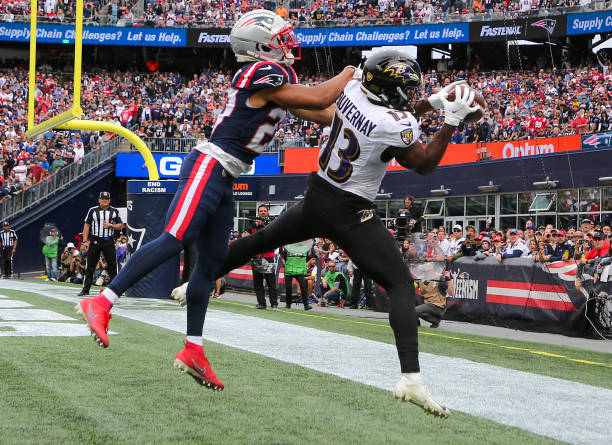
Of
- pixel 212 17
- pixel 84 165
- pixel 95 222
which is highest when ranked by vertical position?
pixel 212 17

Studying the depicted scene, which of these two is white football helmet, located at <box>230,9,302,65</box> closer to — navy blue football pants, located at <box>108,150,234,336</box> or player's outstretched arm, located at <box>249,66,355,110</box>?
player's outstretched arm, located at <box>249,66,355,110</box>

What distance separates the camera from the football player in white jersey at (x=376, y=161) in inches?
167

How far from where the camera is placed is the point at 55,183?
29453 millimetres

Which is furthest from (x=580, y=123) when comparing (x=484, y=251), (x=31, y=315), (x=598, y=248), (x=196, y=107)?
(x=196, y=107)

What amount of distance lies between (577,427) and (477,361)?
294 centimetres

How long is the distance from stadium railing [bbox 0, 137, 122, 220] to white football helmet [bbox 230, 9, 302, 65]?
24955mm

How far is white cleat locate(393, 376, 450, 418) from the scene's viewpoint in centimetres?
399

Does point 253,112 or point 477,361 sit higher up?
point 253,112

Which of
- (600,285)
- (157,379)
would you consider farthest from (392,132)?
(600,285)

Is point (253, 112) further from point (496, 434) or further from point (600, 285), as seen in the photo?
point (600, 285)

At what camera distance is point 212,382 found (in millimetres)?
4684

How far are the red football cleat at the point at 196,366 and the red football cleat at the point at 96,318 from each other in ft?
1.54

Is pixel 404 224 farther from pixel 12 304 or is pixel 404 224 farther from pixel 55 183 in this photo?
pixel 55 183

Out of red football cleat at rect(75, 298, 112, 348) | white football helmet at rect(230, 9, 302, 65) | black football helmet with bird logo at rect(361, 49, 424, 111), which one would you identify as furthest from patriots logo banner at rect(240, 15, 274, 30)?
red football cleat at rect(75, 298, 112, 348)
